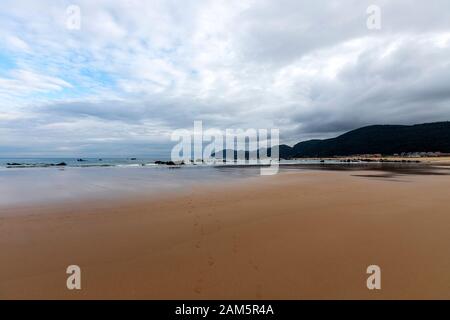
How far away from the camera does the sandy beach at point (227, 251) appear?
3959 millimetres

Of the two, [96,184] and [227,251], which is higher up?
[96,184]

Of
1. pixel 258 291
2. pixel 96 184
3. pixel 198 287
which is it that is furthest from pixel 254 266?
pixel 96 184

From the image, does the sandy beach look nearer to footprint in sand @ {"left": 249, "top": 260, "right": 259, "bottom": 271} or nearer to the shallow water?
footprint in sand @ {"left": 249, "top": 260, "right": 259, "bottom": 271}

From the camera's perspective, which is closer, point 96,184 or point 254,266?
point 254,266

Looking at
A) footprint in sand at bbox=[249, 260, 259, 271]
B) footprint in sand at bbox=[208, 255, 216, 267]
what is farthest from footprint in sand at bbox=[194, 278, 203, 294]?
footprint in sand at bbox=[249, 260, 259, 271]

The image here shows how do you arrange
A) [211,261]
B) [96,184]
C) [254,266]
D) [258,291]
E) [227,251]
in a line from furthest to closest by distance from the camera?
[96,184] → [227,251] → [211,261] → [254,266] → [258,291]

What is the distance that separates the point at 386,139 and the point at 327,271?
198236mm

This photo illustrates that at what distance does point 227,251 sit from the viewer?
213 inches

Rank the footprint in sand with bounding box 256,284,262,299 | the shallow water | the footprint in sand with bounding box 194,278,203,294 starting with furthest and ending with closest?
the shallow water, the footprint in sand with bounding box 194,278,203,294, the footprint in sand with bounding box 256,284,262,299

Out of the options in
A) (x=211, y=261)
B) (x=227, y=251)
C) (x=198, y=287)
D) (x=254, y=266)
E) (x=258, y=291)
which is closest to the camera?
(x=258, y=291)

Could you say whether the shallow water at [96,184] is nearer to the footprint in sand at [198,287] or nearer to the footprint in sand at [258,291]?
the footprint in sand at [198,287]

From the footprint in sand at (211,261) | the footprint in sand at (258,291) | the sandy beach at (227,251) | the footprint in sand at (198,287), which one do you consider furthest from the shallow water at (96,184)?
the footprint in sand at (258,291)

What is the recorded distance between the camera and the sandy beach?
396 cm

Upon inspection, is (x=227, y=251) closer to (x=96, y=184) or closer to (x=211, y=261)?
(x=211, y=261)
